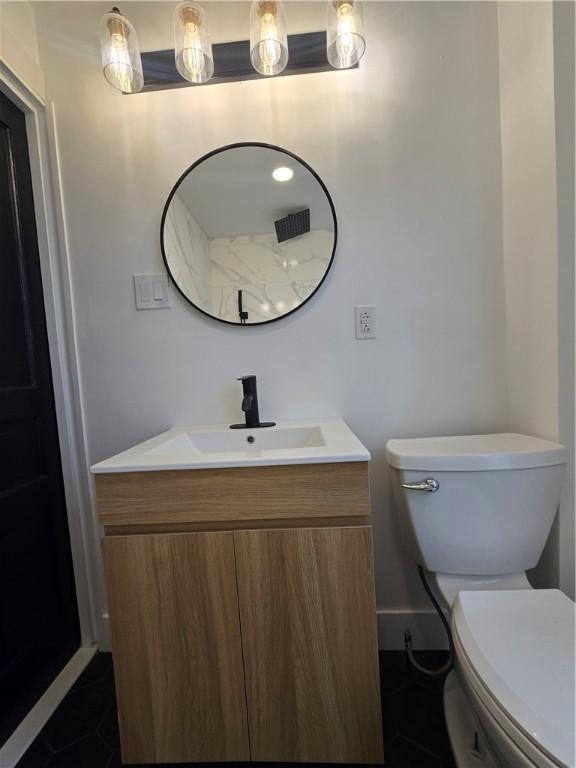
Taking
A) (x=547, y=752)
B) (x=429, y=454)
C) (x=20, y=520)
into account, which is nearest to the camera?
(x=547, y=752)

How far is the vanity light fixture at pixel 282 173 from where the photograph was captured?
3.85ft

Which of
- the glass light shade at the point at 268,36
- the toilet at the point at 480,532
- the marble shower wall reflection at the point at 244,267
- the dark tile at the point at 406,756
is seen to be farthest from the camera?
the marble shower wall reflection at the point at 244,267

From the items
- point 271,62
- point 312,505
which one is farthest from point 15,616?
point 271,62

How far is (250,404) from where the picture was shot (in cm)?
112

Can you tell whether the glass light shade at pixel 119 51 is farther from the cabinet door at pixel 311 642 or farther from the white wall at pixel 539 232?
the cabinet door at pixel 311 642

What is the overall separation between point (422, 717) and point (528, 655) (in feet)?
1.87

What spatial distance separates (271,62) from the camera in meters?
1.02

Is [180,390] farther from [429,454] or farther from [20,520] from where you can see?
[429,454]

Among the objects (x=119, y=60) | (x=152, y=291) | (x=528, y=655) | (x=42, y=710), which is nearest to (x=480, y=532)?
(x=528, y=655)

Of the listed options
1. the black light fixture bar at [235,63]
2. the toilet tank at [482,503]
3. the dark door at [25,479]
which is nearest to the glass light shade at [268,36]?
the black light fixture bar at [235,63]

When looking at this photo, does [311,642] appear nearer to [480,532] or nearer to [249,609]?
[249,609]

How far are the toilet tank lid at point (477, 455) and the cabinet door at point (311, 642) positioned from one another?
26cm

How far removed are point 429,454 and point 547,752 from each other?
560mm

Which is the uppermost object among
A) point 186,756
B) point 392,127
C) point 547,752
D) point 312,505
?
point 392,127
